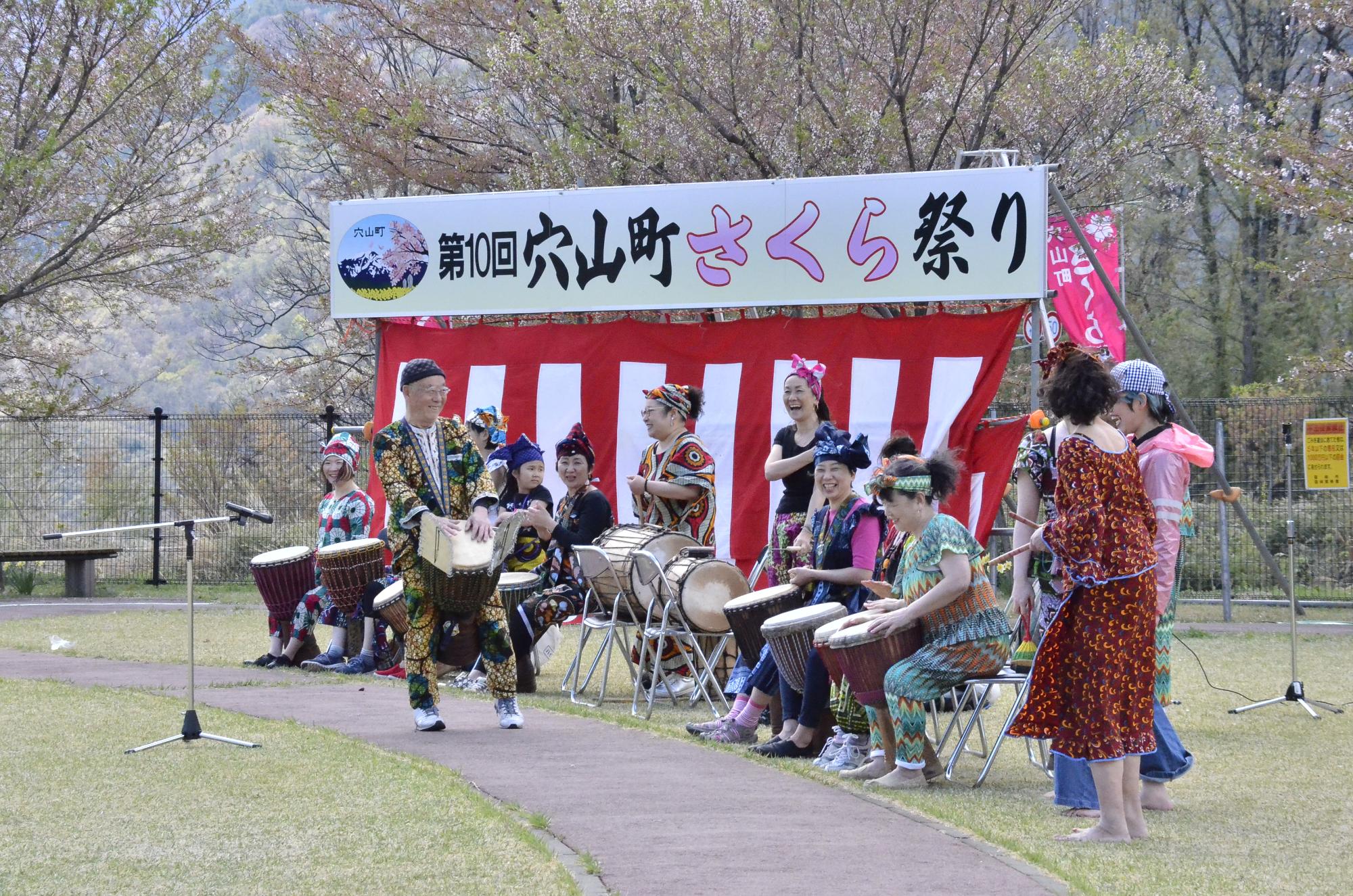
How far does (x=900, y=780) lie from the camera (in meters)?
6.41

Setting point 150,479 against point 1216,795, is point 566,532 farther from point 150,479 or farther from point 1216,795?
point 150,479

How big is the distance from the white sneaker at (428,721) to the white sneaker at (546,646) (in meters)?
2.29

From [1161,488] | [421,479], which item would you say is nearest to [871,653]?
[1161,488]

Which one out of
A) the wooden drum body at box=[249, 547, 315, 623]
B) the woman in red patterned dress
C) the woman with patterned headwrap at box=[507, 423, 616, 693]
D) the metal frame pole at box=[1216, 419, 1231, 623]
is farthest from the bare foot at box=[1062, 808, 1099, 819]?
the metal frame pole at box=[1216, 419, 1231, 623]

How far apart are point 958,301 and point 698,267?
204cm

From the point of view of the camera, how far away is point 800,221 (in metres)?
11.7

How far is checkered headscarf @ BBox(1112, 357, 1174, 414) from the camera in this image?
6184mm

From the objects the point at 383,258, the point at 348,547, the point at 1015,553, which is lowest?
the point at 348,547

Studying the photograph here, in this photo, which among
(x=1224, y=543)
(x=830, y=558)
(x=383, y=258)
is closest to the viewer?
(x=830, y=558)

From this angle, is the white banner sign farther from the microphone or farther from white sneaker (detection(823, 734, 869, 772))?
the microphone

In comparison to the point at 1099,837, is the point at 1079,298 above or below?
above

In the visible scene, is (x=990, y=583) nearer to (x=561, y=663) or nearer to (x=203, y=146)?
(x=561, y=663)

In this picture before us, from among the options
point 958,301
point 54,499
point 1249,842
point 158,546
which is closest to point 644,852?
point 1249,842

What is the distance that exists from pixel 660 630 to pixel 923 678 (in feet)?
7.78
